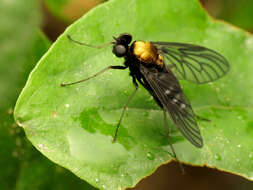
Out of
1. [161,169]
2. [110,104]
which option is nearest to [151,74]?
[110,104]

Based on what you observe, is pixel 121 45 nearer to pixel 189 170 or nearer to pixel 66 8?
pixel 66 8

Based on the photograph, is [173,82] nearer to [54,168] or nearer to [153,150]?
[153,150]

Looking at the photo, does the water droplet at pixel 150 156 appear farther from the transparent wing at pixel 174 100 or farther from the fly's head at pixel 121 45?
the fly's head at pixel 121 45

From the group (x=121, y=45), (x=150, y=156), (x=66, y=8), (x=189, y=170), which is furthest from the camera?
(x=189, y=170)

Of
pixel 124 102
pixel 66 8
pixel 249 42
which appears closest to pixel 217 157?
pixel 124 102

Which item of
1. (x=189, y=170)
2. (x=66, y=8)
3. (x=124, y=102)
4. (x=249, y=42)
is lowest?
A: (x=189, y=170)

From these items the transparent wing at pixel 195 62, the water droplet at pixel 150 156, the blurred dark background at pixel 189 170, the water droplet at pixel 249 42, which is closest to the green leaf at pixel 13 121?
the water droplet at pixel 150 156
